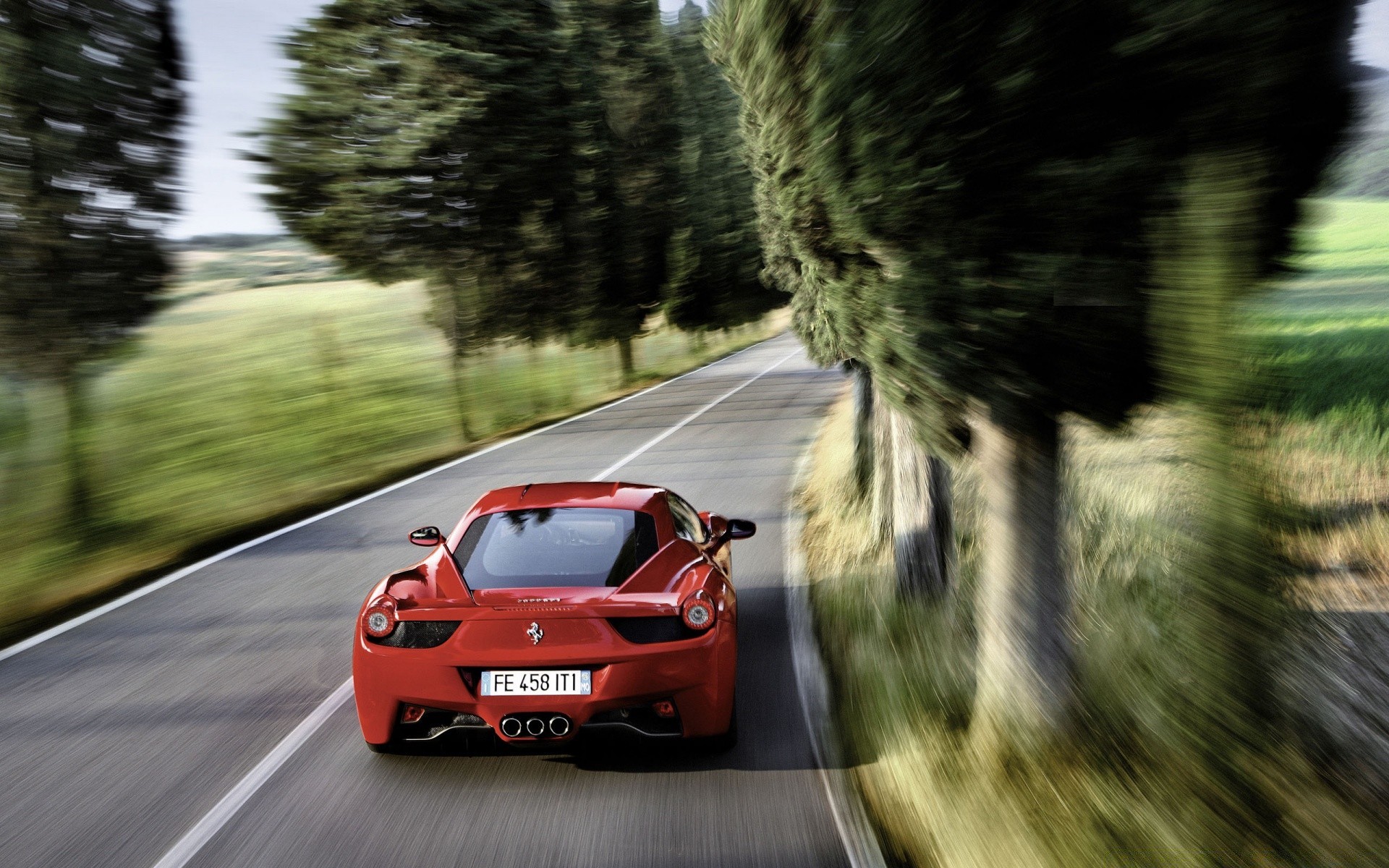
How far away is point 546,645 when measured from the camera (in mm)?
4703

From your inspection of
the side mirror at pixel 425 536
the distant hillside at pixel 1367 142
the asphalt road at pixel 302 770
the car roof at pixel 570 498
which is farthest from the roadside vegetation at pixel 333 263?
the distant hillside at pixel 1367 142

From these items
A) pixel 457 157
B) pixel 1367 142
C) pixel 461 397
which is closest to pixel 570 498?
pixel 1367 142

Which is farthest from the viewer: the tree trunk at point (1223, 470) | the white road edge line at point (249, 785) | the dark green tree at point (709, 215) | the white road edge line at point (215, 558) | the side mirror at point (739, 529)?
the dark green tree at point (709, 215)

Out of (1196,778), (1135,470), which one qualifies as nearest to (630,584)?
(1196,778)

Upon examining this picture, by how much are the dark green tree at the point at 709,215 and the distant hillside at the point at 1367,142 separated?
34.3 m

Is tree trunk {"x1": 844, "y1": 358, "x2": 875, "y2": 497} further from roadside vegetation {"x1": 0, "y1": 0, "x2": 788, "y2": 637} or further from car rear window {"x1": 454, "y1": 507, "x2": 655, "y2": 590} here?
car rear window {"x1": 454, "y1": 507, "x2": 655, "y2": 590}

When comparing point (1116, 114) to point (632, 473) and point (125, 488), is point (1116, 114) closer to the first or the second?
point (632, 473)

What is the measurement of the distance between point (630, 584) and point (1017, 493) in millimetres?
2001

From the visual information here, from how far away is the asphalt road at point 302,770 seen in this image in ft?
14.2

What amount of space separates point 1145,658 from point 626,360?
31556 millimetres

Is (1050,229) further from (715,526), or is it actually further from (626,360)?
(626,360)

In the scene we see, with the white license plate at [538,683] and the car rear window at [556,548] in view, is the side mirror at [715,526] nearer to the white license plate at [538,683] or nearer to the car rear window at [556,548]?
the car rear window at [556,548]

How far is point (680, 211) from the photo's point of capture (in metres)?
39.8

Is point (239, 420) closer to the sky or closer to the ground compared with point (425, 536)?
closer to the ground
